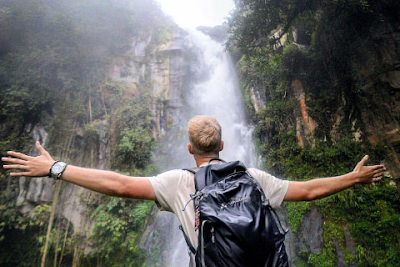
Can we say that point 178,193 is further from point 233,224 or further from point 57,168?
point 57,168

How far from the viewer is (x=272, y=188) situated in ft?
4.55

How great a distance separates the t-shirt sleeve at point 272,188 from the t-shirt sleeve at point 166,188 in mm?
501

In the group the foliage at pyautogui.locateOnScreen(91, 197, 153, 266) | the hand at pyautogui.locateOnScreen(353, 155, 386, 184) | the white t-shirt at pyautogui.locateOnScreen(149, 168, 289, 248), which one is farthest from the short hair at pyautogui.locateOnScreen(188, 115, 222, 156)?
the foliage at pyautogui.locateOnScreen(91, 197, 153, 266)

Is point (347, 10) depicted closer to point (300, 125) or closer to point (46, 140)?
point (300, 125)

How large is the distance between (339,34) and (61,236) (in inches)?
415

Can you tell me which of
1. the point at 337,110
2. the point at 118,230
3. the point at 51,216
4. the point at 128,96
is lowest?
the point at 118,230

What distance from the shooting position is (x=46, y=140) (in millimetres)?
7609

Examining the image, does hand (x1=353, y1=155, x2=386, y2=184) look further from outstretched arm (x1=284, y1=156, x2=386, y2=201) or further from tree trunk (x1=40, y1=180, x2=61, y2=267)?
tree trunk (x1=40, y1=180, x2=61, y2=267)

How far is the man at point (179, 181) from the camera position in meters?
1.20

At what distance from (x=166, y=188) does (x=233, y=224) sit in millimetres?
461

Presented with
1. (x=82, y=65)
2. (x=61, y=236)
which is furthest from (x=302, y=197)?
(x=82, y=65)

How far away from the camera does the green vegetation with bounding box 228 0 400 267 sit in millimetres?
5090

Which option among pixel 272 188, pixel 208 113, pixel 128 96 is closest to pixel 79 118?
pixel 128 96

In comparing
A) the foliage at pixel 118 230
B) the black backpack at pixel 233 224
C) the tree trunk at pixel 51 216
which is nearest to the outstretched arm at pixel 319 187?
the black backpack at pixel 233 224
